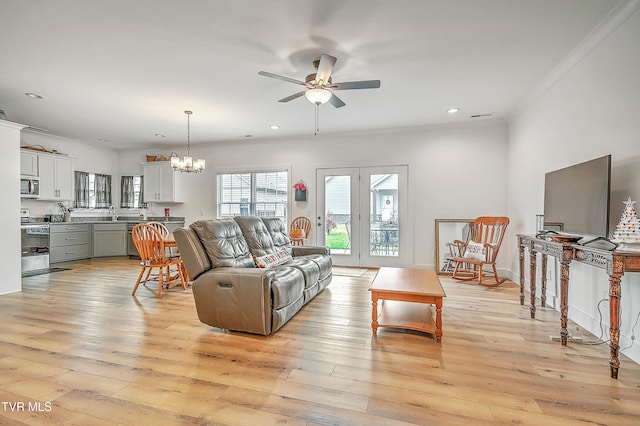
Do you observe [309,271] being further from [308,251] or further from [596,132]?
[596,132]

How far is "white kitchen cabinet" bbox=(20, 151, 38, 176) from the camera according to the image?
577cm

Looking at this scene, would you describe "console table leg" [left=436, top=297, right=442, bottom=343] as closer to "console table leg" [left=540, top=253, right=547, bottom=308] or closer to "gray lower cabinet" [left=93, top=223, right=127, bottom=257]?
"console table leg" [left=540, top=253, right=547, bottom=308]

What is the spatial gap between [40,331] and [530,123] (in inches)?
241

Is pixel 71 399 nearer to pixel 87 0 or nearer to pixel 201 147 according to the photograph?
pixel 87 0

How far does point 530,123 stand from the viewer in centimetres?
414

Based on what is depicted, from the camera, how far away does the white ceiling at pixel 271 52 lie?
2.34m

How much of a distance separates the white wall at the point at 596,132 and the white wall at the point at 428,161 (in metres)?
1.13

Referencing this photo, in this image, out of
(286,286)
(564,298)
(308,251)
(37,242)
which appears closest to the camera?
(564,298)

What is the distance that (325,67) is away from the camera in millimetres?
2713

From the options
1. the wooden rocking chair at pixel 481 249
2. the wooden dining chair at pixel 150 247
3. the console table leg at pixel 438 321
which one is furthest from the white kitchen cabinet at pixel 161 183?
the console table leg at pixel 438 321

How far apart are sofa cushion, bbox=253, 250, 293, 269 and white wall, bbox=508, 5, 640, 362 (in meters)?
3.13

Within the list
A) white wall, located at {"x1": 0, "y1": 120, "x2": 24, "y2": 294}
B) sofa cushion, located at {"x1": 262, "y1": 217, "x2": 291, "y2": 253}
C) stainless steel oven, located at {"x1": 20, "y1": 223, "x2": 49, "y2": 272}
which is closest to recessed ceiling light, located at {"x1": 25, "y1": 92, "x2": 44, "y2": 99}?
white wall, located at {"x1": 0, "y1": 120, "x2": 24, "y2": 294}

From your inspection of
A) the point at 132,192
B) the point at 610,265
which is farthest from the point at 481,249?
the point at 132,192

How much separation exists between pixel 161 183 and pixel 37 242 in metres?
2.53
